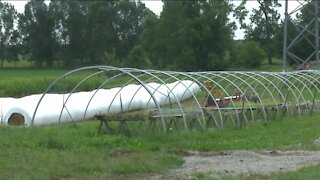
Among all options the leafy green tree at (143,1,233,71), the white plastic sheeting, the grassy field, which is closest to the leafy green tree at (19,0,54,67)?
the leafy green tree at (143,1,233,71)

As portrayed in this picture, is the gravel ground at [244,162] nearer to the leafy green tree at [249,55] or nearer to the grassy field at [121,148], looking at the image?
the grassy field at [121,148]

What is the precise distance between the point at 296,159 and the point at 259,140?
2908 millimetres

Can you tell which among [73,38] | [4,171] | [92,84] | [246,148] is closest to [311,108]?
[246,148]

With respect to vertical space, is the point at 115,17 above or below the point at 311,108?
above

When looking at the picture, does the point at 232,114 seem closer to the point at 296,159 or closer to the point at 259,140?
the point at 259,140

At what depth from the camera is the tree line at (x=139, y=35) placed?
70188mm

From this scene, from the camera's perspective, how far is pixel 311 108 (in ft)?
78.0

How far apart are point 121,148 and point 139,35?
88.8 meters

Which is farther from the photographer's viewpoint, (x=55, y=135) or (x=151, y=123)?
(x=151, y=123)

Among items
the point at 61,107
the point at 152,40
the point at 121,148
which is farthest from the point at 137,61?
the point at 121,148

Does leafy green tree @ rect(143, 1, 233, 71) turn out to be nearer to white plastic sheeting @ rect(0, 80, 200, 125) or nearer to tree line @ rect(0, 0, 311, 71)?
tree line @ rect(0, 0, 311, 71)

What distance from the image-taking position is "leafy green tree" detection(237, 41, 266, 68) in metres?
75.1

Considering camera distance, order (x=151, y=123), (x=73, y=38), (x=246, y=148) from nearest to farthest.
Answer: (x=246, y=148) → (x=151, y=123) → (x=73, y=38)

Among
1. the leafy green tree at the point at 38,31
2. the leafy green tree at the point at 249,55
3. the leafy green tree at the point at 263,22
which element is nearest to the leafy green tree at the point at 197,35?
the leafy green tree at the point at 249,55
